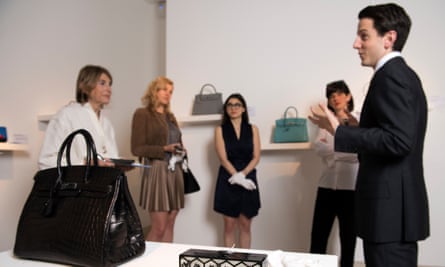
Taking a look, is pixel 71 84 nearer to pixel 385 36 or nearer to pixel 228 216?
pixel 228 216

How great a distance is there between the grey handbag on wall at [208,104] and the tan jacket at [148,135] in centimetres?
58

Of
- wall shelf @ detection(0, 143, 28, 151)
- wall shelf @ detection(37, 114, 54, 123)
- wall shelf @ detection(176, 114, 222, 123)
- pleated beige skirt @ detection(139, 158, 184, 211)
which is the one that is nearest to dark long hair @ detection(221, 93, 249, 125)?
wall shelf @ detection(176, 114, 222, 123)

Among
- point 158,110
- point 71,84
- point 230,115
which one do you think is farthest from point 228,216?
point 71,84

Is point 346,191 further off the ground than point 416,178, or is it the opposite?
point 416,178

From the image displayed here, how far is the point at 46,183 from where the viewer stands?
3.64 feet

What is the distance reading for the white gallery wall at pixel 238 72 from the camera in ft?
9.61

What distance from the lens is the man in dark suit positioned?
1189 millimetres

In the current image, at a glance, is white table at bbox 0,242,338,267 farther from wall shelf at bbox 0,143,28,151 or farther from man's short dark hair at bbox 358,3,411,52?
wall shelf at bbox 0,143,28,151

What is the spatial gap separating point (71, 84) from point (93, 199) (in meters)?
2.78

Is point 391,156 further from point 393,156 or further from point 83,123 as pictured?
point 83,123

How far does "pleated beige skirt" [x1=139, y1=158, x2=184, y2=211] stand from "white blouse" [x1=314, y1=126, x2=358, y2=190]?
1.13 meters

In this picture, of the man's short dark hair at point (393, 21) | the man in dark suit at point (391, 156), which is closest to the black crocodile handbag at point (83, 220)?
the man in dark suit at point (391, 156)

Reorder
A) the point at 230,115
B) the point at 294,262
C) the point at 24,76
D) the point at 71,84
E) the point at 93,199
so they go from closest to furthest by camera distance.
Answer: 1. the point at 294,262
2. the point at 93,199
3. the point at 24,76
4. the point at 230,115
5. the point at 71,84

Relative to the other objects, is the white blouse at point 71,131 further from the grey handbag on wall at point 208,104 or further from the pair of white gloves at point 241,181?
the grey handbag on wall at point 208,104
